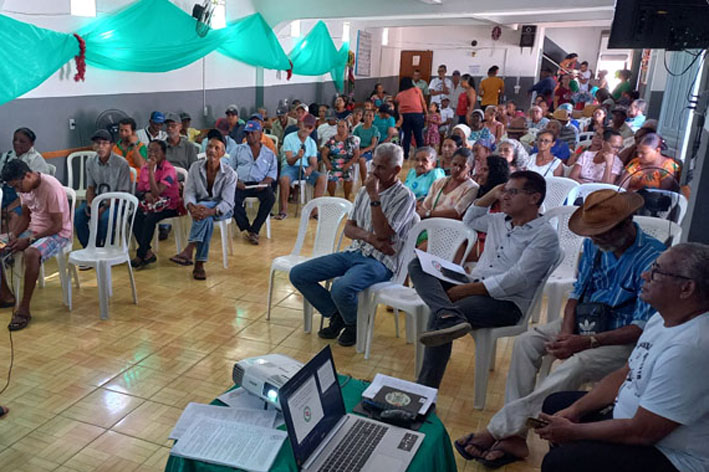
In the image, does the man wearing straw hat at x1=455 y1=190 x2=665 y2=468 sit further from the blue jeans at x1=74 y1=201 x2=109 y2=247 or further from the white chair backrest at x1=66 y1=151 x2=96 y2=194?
the white chair backrest at x1=66 y1=151 x2=96 y2=194

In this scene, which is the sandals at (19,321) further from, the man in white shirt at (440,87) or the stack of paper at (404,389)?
the man in white shirt at (440,87)

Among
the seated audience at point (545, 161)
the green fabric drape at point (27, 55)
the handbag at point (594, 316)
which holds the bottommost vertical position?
the handbag at point (594, 316)

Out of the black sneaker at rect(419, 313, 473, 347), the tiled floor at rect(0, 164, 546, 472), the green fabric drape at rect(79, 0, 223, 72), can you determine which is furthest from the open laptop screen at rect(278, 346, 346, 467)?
the green fabric drape at rect(79, 0, 223, 72)

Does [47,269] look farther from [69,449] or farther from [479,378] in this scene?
[479,378]

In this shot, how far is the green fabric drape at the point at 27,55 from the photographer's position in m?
4.77

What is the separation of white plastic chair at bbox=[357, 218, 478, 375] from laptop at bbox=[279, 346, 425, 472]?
55.8 inches

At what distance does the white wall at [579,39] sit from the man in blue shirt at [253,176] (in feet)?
41.0

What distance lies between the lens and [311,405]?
161 centimetres

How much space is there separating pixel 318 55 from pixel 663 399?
32.7 feet

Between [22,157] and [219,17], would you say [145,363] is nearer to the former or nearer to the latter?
[22,157]

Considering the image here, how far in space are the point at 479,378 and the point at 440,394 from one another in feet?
0.83

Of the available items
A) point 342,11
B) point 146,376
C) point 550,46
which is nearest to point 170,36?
point 342,11

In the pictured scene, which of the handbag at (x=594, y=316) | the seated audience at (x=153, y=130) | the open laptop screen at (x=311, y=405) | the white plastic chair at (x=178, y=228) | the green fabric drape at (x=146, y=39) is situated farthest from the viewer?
the seated audience at (x=153, y=130)

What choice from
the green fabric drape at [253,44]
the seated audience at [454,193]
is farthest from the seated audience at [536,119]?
the green fabric drape at [253,44]
